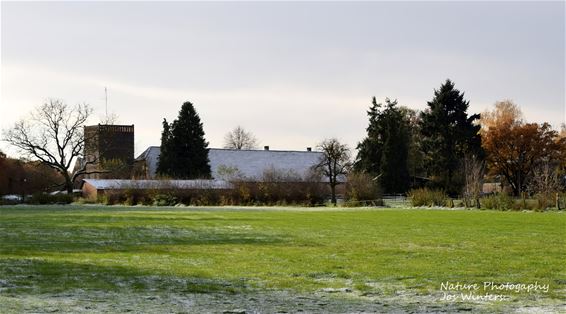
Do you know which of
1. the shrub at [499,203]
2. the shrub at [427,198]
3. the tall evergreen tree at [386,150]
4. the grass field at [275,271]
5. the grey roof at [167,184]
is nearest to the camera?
the grass field at [275,271]

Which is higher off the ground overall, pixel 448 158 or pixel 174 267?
pixel 448 158

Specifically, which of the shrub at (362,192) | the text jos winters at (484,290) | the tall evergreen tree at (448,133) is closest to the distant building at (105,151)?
the shrub at (362,192)

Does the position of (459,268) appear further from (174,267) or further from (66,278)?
(66,278)

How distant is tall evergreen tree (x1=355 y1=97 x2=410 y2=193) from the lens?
7244 cm

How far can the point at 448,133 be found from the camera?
226 ft

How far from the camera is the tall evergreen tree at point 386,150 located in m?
72.4

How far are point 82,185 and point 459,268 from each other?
7253cm

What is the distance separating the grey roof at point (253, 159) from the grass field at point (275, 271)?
68.7 m

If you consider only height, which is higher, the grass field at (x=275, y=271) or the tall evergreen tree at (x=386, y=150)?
the tall evergreen tree at (x=386, y=150)

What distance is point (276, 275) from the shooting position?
12.1m

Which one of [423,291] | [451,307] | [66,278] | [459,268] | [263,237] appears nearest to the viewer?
[451,307]

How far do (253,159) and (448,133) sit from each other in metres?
32.6

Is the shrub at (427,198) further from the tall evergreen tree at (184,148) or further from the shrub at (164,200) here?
the tall evergreen tree at (184,148)

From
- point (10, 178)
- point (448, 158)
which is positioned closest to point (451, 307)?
point (448, 158)
